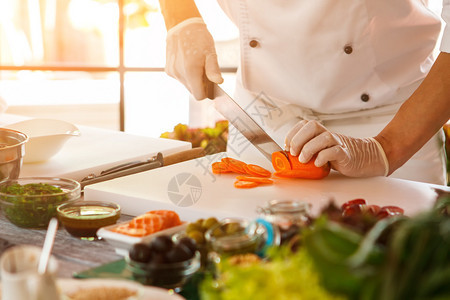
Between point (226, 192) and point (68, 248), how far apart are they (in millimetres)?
471

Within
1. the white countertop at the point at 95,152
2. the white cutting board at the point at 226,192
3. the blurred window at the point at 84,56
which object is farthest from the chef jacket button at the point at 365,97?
the blurred window at the point at 84,56

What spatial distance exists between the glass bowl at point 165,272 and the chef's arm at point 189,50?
1.04 m

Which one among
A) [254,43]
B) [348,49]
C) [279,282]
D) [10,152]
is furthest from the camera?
[254,43]

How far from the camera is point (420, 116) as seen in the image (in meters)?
1.76

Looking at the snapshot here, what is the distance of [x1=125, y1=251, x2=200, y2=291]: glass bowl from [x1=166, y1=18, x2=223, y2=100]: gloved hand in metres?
1.03

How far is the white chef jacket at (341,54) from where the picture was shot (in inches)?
74.7

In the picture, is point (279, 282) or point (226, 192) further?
point (226, 192)

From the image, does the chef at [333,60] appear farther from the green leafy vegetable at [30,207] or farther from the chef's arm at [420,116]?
the green leafy vegetable at [30,207]

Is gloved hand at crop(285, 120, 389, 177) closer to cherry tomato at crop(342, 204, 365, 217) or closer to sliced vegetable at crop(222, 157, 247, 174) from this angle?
sliced vegetable at crop(222, 157, 247, 174)

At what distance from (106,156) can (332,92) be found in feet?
2.47

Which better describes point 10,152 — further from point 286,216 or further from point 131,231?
point 286,216

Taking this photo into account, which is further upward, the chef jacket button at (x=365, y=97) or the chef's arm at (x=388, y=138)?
the chef jacket button at (x=365, y=97)

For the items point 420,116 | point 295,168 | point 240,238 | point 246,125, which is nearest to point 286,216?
point 240,238

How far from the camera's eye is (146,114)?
17.6ft
